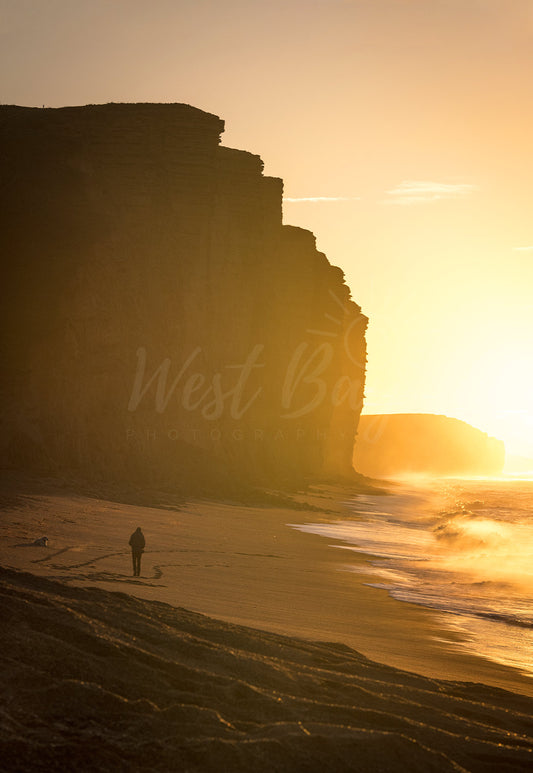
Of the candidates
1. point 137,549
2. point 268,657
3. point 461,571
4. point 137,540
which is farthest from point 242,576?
point 461,571

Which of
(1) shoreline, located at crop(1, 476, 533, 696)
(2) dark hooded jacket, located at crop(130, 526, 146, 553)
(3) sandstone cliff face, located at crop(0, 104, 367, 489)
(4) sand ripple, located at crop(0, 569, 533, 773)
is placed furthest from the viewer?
(3) sandstone cliff face, located at crop(0, 104, 367, 489)

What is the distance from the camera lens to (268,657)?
→ 32.8 feet

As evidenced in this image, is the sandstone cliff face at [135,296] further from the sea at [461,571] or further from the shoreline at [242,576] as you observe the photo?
the sea at [461,571]

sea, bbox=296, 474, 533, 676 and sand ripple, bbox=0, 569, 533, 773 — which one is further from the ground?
sand ripple, bbox=0, 569, 533, 773

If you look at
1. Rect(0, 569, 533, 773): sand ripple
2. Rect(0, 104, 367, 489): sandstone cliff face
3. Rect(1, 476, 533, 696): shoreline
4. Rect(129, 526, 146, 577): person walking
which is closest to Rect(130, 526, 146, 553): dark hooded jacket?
Rect(129, 526, 146, 577): person walking

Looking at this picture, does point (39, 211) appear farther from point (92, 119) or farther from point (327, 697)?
point (327, 697)

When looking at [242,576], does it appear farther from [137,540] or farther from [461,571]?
[461,571]

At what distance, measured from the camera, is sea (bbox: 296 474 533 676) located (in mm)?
17031

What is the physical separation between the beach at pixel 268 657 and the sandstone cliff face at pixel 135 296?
20.6 meters

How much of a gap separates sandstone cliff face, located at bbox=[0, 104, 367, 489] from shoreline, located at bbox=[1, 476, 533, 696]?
1191 centimetres

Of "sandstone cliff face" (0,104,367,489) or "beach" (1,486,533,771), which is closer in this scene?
"beach" (1,486,533,771)

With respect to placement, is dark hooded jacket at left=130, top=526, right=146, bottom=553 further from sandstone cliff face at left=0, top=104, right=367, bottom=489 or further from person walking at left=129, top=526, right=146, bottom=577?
sandstone cliff face at left=0, top=104, right=367, bottom=489

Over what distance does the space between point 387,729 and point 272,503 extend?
41349 mm

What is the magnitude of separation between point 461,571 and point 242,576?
10941 mm
